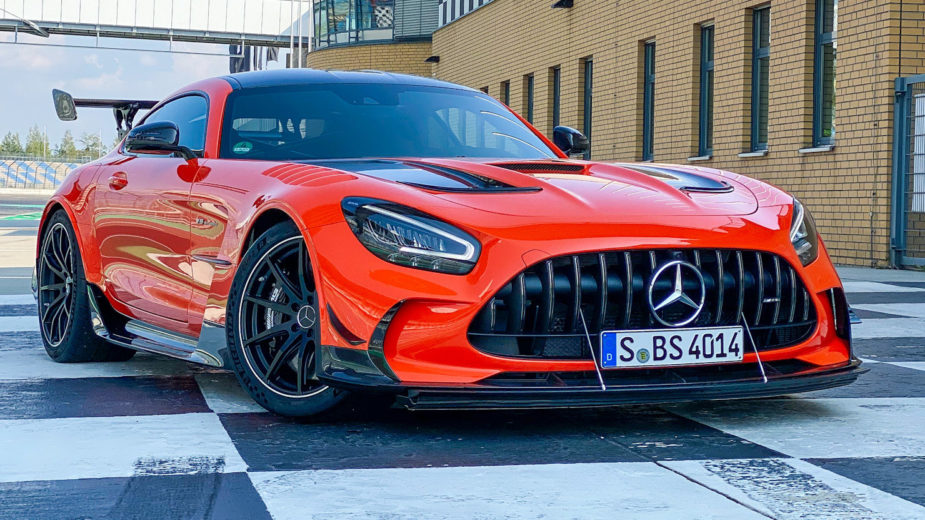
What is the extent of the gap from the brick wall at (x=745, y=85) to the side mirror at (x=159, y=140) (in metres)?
10.3

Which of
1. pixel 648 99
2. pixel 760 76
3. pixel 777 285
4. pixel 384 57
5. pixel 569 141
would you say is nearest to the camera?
pixel 777 285

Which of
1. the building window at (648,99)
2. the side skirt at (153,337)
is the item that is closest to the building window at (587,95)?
the building window at (648,99)

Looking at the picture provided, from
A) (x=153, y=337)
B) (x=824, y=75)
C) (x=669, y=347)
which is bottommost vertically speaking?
(x=153, y=337)

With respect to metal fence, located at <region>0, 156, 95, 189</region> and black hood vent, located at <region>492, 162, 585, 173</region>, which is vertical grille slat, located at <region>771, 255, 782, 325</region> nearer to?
black hood vent, located at <region>492, 162, 585, 173</region>

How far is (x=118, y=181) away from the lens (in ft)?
19.2

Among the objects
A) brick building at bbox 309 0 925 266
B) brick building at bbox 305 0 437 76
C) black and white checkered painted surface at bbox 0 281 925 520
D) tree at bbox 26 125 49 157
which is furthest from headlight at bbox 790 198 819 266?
tree at bbox 26 125 49 157

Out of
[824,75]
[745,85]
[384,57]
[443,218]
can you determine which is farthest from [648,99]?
[384,57]

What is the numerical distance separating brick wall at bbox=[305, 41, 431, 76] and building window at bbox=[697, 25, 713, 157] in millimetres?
17554

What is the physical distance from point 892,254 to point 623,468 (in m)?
11.3

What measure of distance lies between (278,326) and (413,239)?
0.67 meters

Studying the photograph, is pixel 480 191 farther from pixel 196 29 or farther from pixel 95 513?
pixel 196 29

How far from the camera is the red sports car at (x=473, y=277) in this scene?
3.95 meters

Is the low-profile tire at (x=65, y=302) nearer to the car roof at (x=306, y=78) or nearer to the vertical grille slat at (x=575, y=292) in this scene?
the car roof at (x=306, y=78)

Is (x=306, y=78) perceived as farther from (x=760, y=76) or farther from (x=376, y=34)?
(x=376, y=34)
